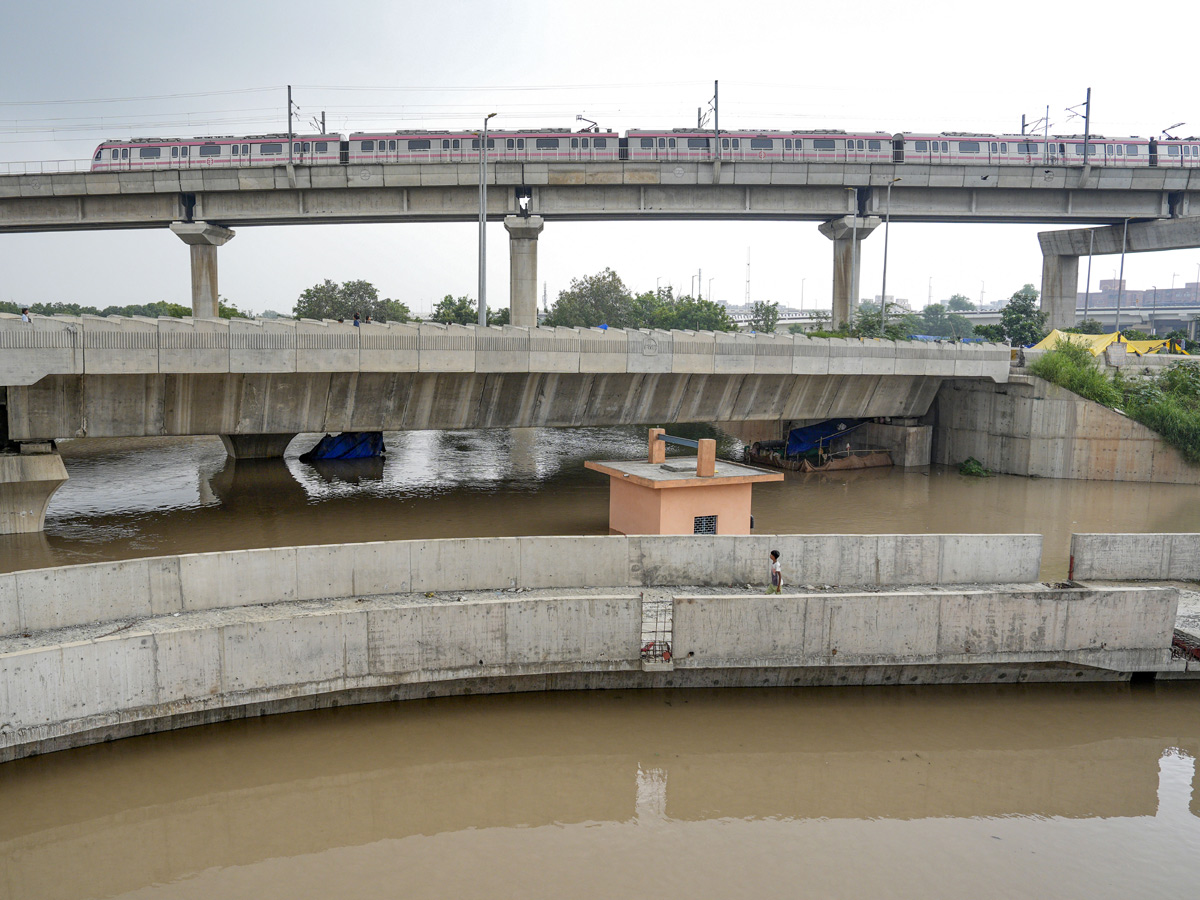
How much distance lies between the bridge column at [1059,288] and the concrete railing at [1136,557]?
126ft

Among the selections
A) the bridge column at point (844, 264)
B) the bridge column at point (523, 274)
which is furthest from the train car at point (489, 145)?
the bridge column at point (844, 264)

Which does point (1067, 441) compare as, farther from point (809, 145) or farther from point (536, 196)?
point (536, 196)

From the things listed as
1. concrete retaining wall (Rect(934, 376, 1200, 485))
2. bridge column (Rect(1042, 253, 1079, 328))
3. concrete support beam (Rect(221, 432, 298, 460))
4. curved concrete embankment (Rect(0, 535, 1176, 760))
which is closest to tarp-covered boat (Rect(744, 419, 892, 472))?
concrete retaining wall (Rect(934, 376, 1200, 485))

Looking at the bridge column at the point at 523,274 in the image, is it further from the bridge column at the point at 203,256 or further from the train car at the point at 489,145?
the bridge column at the point at 203,256

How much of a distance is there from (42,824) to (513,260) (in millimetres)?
35066

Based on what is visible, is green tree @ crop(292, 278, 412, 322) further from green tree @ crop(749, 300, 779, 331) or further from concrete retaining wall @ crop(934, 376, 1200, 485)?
concrete retaining wall @ crop(934, 376, 1200, 485)

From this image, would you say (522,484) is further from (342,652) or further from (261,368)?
(342,652)

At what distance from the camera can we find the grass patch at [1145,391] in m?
28.6

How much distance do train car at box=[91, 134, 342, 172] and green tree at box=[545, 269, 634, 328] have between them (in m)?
35.8

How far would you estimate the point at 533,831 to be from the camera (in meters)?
8.99

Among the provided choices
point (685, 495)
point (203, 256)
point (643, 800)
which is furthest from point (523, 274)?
point (643, 800)

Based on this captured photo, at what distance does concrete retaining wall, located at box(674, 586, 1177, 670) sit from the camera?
11742 millimetres

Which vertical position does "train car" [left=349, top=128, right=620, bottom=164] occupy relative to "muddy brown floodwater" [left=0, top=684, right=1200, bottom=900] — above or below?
above

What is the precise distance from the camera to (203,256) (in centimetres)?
4034
